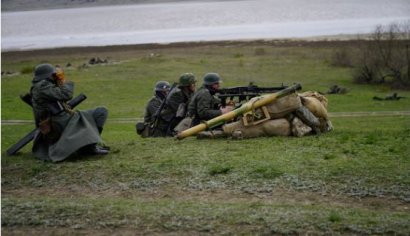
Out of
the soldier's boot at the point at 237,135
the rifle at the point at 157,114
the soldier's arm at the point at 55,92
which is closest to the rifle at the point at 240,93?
the rifle at the point at 157,114

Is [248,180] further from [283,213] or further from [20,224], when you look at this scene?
[20,224]

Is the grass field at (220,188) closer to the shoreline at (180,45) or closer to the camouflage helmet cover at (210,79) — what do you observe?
the camouflage helmet cover at (210,79)

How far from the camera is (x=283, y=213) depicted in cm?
797

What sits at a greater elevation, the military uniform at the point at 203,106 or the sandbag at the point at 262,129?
the military uniform at the point at 203,106

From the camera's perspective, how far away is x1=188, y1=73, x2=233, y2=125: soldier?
45.9 feet

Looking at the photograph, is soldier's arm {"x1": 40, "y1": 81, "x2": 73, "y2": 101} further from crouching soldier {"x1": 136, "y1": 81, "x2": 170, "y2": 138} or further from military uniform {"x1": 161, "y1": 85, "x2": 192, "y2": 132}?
crouching soldier {"x1": 136, "y1": 81, "x2": 170, "y2": 138}

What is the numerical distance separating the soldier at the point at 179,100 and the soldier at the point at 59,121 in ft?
10.5

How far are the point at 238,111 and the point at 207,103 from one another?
1127mm

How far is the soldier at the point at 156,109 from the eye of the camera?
51.0ft

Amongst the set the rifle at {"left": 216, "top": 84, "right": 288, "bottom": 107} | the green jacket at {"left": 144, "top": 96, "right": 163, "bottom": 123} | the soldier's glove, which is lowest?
the green jacket at {"left": 144, "top": 96, "right": 163, "bottom": 123}

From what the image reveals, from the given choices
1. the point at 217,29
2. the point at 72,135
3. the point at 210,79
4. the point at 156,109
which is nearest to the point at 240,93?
the point at 210,79

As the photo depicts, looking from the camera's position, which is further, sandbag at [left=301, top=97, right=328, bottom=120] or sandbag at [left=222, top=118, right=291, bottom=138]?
sandbag at [left=301, top=97, right=328, bottom=120]

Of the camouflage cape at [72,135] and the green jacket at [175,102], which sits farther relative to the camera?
the green jacket at [175,102]

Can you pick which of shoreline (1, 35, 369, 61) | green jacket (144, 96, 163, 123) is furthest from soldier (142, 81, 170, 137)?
shoreline (1, 35, 369, 61)
